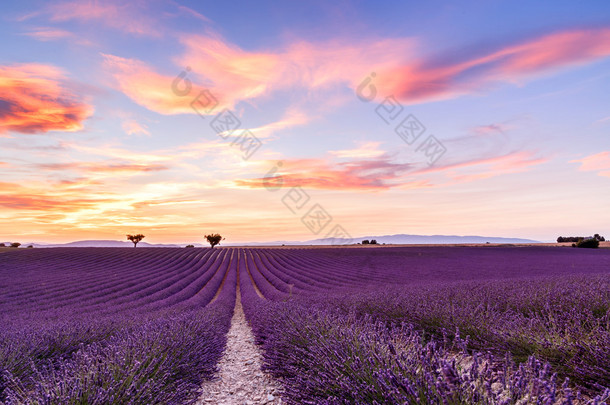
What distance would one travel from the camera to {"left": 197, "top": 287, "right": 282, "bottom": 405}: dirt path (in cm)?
390

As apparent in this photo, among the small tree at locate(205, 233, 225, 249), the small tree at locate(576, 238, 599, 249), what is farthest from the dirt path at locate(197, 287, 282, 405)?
the small tree at locate(205, 233, 225, 249)

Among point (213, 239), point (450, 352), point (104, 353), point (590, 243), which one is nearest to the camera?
point (104, 353)

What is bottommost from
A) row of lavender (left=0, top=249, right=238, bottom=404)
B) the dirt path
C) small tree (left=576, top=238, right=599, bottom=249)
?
the dirt path

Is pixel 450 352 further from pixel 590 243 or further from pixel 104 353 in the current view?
pixel 590 243

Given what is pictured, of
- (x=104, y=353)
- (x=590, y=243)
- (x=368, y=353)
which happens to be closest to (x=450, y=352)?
(x=368, y=353)

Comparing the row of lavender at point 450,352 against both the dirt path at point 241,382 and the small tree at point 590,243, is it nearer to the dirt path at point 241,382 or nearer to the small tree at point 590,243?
the dirt path at point 241,382

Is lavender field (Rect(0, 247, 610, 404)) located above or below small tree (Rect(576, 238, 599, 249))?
below

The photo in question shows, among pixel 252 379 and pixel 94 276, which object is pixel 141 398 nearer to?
pixel 252 379

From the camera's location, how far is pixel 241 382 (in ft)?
14.7

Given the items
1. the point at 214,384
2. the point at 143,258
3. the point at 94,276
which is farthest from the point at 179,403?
the point at 143,258

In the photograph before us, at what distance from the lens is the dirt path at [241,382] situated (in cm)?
390

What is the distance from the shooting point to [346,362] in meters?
2.61

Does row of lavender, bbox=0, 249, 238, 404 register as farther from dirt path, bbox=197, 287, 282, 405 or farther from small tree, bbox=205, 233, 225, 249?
small tree, bbox=205, 233, 225, 249

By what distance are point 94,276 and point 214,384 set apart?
16.6 m
